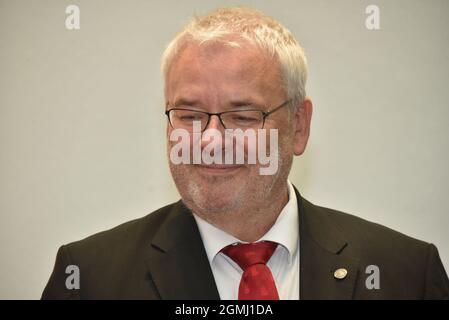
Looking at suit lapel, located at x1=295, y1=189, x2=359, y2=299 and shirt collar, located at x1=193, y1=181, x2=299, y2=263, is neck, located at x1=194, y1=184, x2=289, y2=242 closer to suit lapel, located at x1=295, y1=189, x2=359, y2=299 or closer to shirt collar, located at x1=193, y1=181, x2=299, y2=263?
shirt collar, located at x1=193, y1=181, x2=299, y2=263

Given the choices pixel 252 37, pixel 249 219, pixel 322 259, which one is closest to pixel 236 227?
pixel 249 219

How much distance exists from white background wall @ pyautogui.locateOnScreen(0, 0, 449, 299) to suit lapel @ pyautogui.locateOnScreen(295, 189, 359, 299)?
631 mm

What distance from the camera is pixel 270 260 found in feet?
5.97

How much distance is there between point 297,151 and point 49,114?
108cm

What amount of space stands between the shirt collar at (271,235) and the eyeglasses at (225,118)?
0.32 m

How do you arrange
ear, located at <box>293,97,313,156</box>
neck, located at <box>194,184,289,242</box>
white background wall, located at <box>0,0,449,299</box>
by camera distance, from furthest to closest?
white background wall, located at <box>0,0,449,299</box> → ear, located at <box>293,97,313,156</box> → neck, located at <box>194,184,289,242</box>

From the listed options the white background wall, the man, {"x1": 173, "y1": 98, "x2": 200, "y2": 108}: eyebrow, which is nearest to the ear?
the man

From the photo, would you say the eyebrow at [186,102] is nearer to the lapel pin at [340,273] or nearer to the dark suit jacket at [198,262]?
the dark suit jacket at [198,262]

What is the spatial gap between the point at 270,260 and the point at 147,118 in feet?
3.14

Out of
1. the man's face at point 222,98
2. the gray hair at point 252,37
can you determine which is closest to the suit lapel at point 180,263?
the man's face at point 222,98

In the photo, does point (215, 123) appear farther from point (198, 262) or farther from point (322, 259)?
point (322, 259)

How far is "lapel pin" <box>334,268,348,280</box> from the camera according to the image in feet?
5.79
